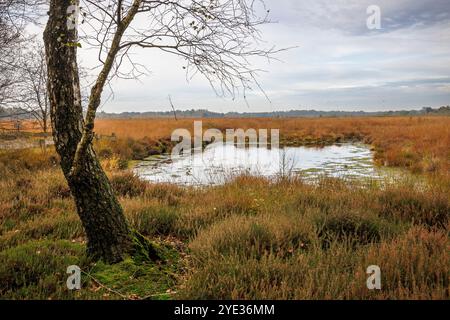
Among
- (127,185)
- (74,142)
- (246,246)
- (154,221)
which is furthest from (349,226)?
(127,185)

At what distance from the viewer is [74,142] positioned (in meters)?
3.79

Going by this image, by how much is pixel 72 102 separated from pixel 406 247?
3.93 m

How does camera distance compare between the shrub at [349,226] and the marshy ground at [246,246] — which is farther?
the shrub at [349,226]

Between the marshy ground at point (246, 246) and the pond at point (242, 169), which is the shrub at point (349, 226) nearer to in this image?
the marshy ground at point (246, 246)

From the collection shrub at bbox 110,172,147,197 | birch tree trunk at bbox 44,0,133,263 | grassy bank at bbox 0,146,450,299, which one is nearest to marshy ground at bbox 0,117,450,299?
grassy bank at bbox 0,146,450,299

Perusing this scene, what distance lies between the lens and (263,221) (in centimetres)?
511

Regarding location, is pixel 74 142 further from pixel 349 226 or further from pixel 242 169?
pixel 242 169

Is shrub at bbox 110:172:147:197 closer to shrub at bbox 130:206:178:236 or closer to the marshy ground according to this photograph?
the marshy ground

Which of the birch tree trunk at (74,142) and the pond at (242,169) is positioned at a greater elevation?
the birch tree trunk at (74,142)

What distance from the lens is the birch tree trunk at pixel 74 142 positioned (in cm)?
367

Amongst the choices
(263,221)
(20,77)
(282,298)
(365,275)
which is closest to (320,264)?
(365,275)

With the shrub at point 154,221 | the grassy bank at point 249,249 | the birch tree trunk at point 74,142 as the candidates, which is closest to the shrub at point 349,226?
the grassy bank at point 249,249

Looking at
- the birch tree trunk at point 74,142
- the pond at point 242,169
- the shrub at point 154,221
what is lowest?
the pond at point 242,169

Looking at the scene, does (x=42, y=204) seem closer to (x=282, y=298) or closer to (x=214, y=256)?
(x=214, y=256)
